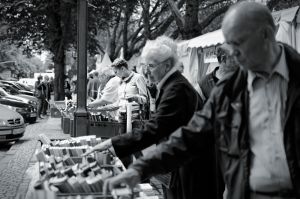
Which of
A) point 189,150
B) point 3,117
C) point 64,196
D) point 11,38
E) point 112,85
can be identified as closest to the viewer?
point 189,150

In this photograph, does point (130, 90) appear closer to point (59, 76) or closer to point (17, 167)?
point (17, 167)

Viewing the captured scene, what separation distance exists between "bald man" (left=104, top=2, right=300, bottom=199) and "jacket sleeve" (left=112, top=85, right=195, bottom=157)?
945 mm

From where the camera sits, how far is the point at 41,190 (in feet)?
9.50

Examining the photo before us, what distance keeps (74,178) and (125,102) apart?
220 inches

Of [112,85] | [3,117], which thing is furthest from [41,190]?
[3,117]

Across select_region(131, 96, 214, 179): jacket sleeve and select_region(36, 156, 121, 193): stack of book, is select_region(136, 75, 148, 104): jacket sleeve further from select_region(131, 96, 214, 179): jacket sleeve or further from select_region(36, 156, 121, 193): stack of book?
select_region(131, 96, 214, 179): jacket sleeve

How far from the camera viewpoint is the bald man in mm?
2553

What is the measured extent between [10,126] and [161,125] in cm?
1051

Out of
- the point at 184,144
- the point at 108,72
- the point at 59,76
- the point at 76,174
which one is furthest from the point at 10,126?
the point at 59,76

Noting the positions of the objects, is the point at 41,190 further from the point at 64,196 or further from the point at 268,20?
the point at 268,20

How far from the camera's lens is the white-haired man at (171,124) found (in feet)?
12.4

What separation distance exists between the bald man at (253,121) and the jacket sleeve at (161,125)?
95 centimetres

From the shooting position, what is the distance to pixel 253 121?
8.75ft

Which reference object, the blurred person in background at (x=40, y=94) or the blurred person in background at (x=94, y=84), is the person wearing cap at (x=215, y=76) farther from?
the blurred person in background at (x=40, y=94)
